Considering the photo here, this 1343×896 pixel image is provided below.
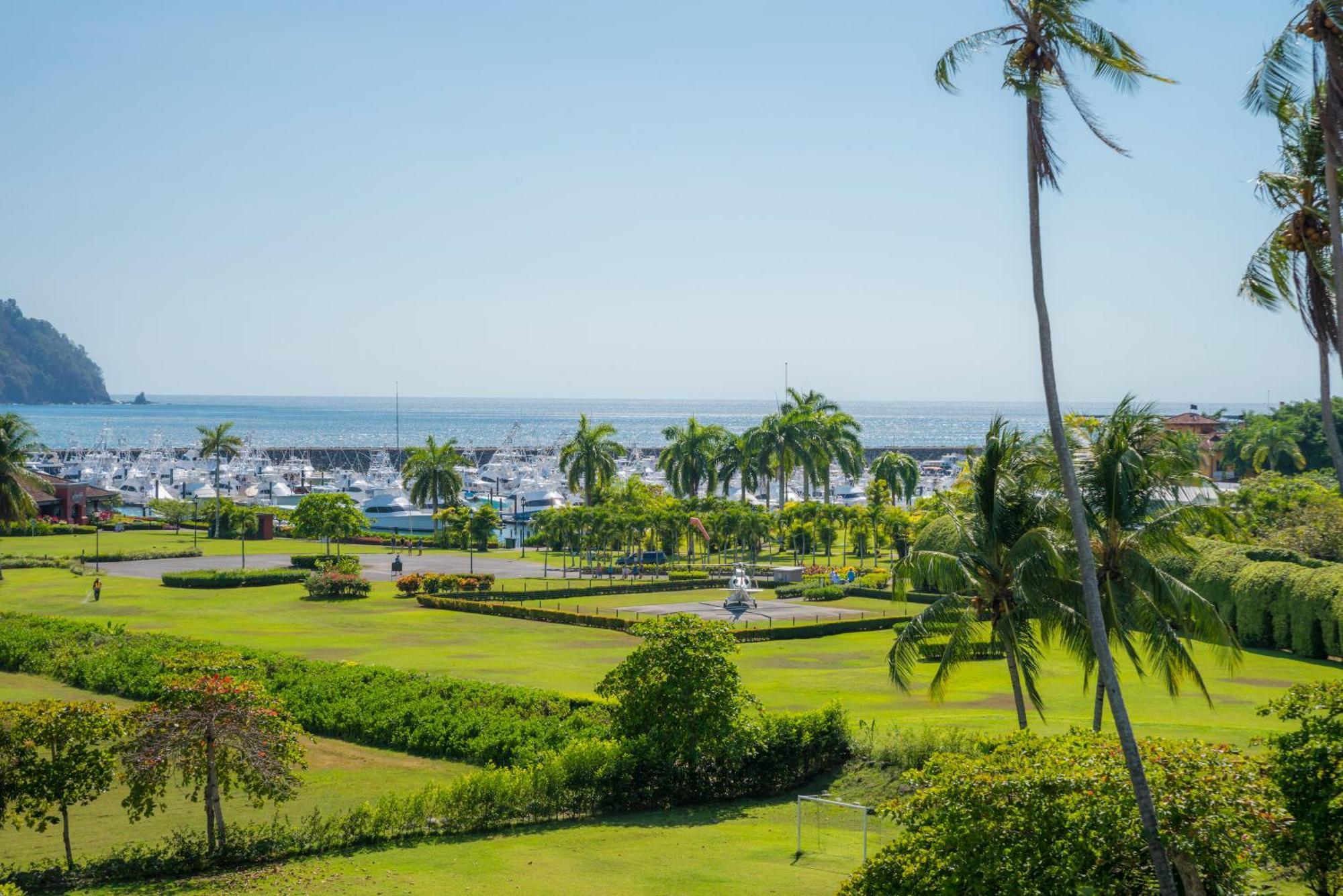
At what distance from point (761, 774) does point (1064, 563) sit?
8394 mm

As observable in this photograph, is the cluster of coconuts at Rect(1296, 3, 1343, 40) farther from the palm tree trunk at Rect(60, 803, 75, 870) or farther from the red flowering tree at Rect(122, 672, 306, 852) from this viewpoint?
the palm tree trunk at Rect(60, 803, 75, 870)

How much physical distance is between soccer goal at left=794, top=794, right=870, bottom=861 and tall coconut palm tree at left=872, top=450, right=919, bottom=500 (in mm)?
76686

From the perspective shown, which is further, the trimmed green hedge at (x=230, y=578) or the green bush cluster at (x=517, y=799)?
the trimmed green hedge at (x=230, y=578)

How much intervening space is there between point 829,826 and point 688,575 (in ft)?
145

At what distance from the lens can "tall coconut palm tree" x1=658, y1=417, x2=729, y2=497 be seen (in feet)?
313

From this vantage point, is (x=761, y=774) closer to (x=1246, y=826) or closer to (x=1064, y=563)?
(x=1064, y=563)

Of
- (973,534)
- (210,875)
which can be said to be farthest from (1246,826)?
(210,875)

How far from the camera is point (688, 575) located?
2685 inches

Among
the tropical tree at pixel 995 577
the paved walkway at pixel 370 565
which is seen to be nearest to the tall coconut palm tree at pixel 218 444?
the paved walkway at pixel 370 565

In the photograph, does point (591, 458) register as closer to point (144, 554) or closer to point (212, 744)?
point (144, 554)

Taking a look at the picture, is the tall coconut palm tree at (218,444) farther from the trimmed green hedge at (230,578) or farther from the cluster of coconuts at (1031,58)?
the cluster of coconuts at (1031,58)

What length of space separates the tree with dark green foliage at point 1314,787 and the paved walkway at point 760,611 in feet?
114

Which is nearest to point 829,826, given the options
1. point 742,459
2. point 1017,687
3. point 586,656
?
point 1017,687

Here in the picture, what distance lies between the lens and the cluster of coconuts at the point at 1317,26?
17000 millimetres
